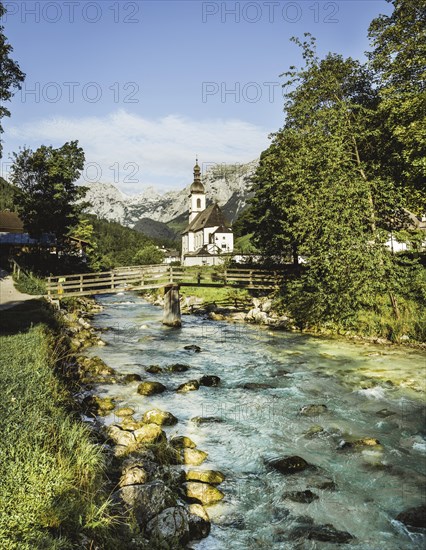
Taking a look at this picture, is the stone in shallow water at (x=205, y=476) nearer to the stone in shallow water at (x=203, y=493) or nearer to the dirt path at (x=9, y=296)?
the stone in shallow water at (x=203, y=493)

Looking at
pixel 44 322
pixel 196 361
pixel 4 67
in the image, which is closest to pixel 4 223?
pixel 4 67

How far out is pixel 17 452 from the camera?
5945mm

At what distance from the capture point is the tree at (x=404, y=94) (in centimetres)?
1792

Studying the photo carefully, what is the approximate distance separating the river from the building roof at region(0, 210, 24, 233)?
45.7 m

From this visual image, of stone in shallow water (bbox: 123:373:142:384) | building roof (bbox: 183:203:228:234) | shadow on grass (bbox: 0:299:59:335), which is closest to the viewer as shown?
stone in shallow water (bbox: 123:373:142:384)

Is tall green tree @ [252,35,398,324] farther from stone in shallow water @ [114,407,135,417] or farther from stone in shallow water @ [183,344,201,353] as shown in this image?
stone in shallow water @ [114,407,135,417]

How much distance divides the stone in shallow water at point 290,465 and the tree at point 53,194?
35.5 metres

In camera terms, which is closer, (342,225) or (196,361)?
(196,361)

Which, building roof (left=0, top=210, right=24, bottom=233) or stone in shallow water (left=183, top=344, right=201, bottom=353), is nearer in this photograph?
stone in shallow water (left=183, top=344, right=201, bottom=353)

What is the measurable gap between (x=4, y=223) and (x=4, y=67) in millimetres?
38553

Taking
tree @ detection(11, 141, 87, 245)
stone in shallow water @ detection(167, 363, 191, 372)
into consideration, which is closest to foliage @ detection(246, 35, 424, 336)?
stone in shallow water @ detection(167, 363, 191, 372)

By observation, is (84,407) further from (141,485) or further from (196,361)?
(196,361)

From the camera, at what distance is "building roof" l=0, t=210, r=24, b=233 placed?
56.5m

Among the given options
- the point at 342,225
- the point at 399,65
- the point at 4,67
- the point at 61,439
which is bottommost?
the point at 61,439
